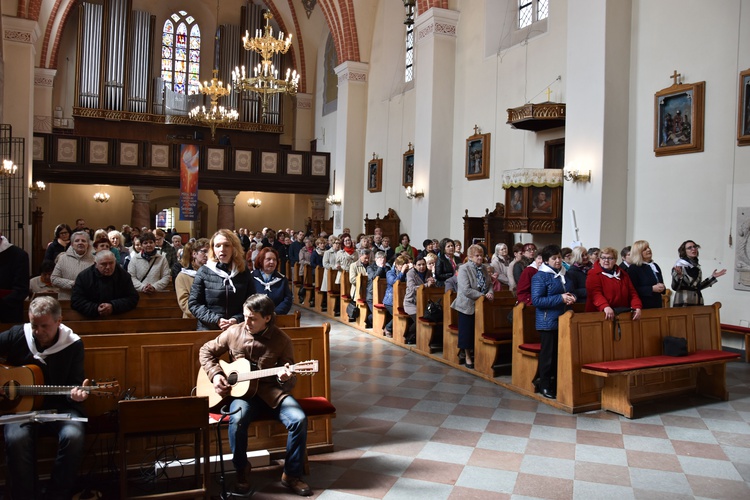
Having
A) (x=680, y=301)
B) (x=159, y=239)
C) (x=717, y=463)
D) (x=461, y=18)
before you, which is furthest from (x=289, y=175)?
(x=717, y=463)

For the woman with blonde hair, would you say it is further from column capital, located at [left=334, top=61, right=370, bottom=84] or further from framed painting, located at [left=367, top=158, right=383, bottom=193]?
column capital, located at [left=334, top=61, right=370, bottom=84]

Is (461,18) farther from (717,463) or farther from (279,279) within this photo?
(717,463)

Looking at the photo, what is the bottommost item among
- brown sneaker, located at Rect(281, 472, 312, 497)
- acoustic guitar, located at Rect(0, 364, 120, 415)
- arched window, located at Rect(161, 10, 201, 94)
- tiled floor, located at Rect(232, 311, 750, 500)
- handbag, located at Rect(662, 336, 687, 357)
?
tiled floor, located at Rect(232, 311, 750, 500)

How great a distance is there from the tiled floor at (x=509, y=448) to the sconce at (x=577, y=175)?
15.5 feet

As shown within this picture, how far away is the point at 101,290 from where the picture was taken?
546 cm

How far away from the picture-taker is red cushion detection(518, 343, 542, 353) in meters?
6.62

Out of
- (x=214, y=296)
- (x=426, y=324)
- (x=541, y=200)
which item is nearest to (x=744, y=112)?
(x=541, y=200)

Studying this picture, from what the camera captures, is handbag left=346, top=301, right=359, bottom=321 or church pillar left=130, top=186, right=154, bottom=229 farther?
church pillar left=130, top=186, right=154, bottom=229

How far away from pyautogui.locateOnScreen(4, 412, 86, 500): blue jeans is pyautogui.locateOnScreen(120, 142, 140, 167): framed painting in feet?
59.8

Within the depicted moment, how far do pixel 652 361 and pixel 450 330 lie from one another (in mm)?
2667

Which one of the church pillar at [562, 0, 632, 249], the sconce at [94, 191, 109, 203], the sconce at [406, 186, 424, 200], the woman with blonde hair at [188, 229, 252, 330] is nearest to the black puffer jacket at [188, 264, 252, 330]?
the woman with blonde hair at [188, 229, 252, 330]

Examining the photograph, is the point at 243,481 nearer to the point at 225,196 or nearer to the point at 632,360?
the point at 632,360

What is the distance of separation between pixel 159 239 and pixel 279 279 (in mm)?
4167

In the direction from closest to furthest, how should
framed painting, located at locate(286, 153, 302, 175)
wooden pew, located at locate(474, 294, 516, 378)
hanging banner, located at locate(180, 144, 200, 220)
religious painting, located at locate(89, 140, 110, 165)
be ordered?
wooden pew, located at locate(474, 294, 516, 378) < hanging banner, located at locate(180, 144, 200, 220) < religious painting, located at locate(89, 140, 110, 165) < framed painting, located at locate(286, 153, 302, 175)
